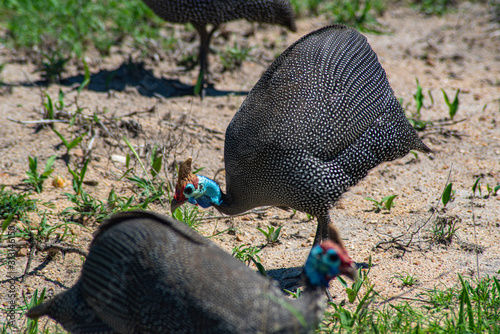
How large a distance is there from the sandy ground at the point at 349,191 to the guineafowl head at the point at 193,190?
0.35 meters

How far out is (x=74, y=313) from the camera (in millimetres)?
2375

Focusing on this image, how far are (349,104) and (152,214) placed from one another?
4.72 ft

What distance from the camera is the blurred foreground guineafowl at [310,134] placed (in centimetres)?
303

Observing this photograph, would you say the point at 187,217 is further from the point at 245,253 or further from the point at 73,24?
the point at 73,24

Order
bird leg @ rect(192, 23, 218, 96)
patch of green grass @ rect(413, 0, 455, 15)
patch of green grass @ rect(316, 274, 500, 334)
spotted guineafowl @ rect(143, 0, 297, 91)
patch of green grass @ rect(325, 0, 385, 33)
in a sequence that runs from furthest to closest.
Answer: patch of green grass @ rect(413, 0, 455, 15) → patch of green grass @ rect(325, 0, 385, 33) → bird leg @ rect(192, 23, 218, 96) → spotted guineafowl @ rect(143, 0, 297, 91) → patch of green grass @ rect(316, 274, 500, 334)

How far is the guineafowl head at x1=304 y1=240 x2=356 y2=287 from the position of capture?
6.86ft

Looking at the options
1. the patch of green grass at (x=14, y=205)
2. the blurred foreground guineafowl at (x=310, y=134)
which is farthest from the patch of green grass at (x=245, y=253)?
the patch of green grass at (x=14, y=205)

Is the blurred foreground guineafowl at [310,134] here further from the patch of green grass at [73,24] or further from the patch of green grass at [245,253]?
the patch of green grass at [73,24]

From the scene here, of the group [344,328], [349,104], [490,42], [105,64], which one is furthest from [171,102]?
[490,42]

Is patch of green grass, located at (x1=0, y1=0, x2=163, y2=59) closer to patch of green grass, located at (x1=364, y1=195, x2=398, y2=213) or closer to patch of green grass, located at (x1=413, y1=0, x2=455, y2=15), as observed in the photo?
patch of green grass, located at (x1=364, y1=195, x2=398, y2=213)

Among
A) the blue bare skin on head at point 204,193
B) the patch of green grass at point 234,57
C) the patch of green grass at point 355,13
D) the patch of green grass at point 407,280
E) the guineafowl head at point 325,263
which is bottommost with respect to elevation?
the patch of green grass at point 407,280

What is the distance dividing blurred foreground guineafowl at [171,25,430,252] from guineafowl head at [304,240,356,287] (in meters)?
0.89

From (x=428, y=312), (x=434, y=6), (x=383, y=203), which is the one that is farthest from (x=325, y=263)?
(x=434, y=6)

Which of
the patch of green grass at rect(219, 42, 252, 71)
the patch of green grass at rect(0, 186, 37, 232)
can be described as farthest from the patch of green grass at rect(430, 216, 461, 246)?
the patch of green grass at rect(219, 42, 252, 71)
